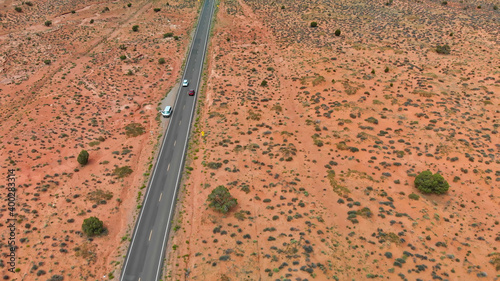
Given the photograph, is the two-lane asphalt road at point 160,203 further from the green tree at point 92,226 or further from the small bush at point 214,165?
the small bush at point 214,165

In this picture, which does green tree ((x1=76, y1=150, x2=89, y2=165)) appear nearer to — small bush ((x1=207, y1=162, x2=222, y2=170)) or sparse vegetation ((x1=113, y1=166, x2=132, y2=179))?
sparse vegetation ((x1=113, y1=166, x2=132, y2=179))

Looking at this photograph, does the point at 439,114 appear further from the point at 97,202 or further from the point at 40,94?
the point at 40,94

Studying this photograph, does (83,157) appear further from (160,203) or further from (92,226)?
(160,203)

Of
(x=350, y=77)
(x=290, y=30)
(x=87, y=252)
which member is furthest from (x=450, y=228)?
(x=290, y=30)

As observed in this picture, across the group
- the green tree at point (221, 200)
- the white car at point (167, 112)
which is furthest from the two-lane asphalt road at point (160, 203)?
the green tree at point (221, 200)

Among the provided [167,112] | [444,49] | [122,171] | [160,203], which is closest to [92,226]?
[160,203]

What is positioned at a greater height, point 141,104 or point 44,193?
point 141,104
